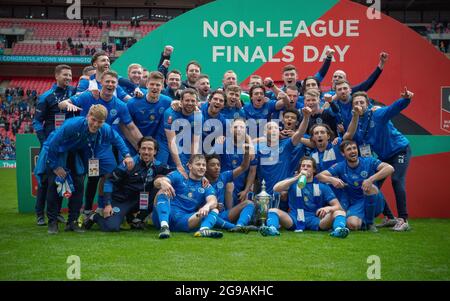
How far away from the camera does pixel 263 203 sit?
6.52m

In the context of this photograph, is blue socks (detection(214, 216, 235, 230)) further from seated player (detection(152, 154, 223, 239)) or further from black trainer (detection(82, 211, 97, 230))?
black trainer (detection(82, 211, 97, 230))

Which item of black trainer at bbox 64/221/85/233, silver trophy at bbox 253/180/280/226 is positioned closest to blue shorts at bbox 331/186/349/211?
silver trophy at bbox 253/180/280/226

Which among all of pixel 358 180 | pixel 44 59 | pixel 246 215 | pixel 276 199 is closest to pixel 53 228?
pixel 246 215

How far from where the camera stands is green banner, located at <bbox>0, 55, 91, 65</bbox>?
2927 centimetres

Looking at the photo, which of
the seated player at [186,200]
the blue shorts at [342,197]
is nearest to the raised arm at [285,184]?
the blue shorts at [342,197]

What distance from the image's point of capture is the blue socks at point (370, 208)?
21.7ft

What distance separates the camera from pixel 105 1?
32344 mm

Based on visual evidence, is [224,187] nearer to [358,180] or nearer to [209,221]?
[209,221]

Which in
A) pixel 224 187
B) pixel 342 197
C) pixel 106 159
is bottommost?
pixel 342 197

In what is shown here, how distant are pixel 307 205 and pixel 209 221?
1.25 meters

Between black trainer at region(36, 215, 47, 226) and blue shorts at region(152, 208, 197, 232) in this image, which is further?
black trainer at region(36, 215, 47, 226)

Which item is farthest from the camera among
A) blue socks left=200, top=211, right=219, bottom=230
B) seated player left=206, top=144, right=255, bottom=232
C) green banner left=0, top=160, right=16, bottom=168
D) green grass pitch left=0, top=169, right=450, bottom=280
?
green banner left=0, top=160, right=16, bottom=168

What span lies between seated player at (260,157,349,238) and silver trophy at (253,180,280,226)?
0.08 metres

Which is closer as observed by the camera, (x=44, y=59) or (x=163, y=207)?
(x=163, y=207)
